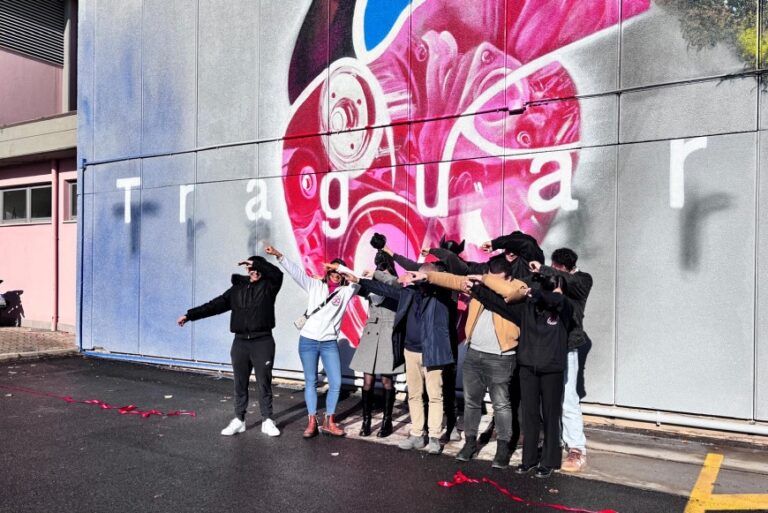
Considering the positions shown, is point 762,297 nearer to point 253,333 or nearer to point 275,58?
point 253,333

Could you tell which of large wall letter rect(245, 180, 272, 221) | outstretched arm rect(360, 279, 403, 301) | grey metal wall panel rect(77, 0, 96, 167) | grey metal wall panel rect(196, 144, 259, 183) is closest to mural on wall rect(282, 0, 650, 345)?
large wall letter rect(245, 180, 272, 221)

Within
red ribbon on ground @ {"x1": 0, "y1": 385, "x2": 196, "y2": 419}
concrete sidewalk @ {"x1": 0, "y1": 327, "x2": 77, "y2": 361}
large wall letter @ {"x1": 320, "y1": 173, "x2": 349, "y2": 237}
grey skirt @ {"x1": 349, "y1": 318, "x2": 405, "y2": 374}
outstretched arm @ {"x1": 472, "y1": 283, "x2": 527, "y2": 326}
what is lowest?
red ribbon on ground @ {"x1": 0, "y1": 385, "x2": 196, "y2": 419}

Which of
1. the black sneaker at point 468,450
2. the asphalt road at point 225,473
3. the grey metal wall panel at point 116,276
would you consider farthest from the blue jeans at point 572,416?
the grey metal wall panel at point 116,276

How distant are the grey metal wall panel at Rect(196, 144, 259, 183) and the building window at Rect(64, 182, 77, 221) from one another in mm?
6255

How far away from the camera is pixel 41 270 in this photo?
16469 millimetres

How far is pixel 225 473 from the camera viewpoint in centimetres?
576

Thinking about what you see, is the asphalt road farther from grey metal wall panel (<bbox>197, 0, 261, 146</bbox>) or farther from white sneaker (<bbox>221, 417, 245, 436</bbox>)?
grey metal wall panel (<bbox>197, 0, 261, 146</bbox>)

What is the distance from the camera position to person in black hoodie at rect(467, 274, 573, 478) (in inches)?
222

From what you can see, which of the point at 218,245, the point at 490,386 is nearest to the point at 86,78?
the point at 218,245

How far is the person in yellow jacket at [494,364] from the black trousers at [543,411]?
0.64ft

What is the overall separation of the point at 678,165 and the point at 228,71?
7.69 metres

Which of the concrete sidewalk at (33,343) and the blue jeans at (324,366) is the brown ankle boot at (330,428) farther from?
the concrete sidewalk at (33,343)

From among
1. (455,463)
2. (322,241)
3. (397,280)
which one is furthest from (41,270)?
(455,463)

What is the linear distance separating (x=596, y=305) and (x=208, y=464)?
480 cm
